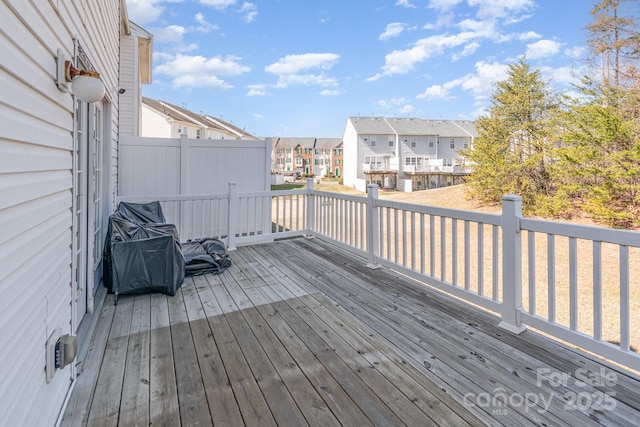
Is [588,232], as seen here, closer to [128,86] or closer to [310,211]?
[310,211]

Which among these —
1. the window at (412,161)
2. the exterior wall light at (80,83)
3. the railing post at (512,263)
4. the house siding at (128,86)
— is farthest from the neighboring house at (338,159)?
the exterior wall light at (80,83)

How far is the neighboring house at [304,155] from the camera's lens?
5216cm

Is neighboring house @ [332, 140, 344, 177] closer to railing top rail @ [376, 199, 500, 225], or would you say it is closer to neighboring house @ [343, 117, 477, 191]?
neighboring house @ [343, 117, 477, 191]

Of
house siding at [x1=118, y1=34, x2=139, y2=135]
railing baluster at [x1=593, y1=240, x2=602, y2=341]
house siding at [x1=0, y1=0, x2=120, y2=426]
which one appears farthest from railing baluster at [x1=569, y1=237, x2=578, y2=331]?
house siding at [x1=118, y1=34, x2=139, y2=135]

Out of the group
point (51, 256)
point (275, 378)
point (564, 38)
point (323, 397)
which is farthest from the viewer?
point (564, 38)

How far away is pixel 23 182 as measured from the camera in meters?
1.24

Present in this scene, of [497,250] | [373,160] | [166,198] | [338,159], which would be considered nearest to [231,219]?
[166,198]

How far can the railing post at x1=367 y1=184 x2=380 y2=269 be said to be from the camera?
4098 mm

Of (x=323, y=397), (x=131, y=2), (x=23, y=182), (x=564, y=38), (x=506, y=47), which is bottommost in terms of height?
(x=323, y=397)

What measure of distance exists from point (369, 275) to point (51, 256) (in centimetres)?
299

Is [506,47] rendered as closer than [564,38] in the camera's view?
No

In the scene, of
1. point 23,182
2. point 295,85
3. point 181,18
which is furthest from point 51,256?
point 295,85

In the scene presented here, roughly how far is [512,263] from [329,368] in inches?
63.2

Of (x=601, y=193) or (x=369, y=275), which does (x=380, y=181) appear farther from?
(x=369, y=275)
